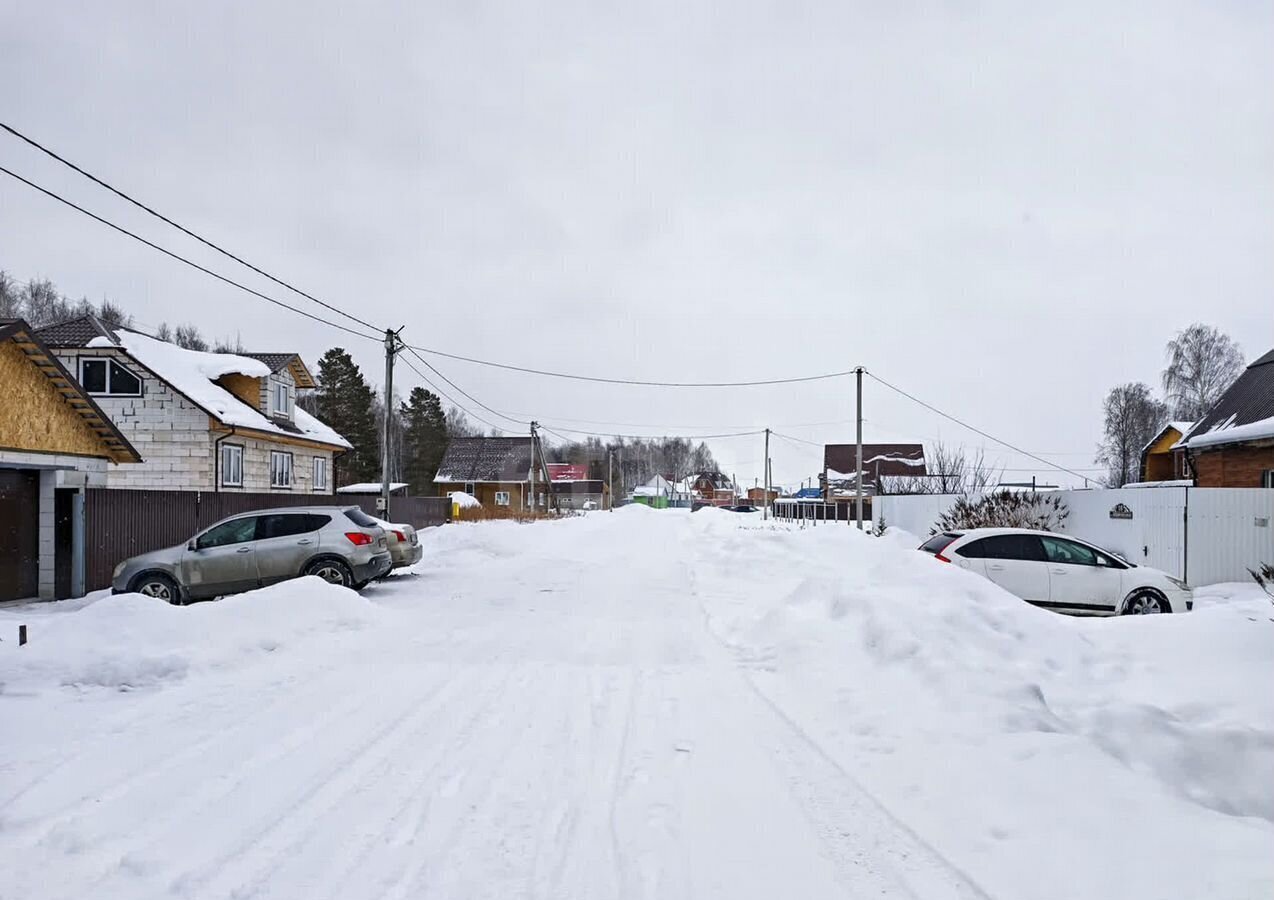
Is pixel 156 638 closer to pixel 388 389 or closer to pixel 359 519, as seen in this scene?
pixel 359 519

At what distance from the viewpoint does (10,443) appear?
595 inches

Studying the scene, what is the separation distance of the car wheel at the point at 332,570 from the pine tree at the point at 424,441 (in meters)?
69.3

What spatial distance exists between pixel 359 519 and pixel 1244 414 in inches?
895

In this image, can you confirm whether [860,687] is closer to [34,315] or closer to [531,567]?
[531,567]

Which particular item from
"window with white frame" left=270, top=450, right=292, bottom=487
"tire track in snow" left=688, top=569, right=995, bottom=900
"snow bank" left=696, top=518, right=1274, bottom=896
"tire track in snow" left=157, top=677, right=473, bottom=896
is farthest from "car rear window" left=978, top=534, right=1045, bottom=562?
"window with white frame" left=270, top=450, right=292, bottom=487

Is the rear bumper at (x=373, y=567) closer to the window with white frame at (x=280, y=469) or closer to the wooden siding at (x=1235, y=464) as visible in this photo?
the window with white frame at (x=280, y=469)

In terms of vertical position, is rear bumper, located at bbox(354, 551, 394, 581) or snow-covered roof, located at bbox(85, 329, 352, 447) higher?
snow-covered roof, located at bbox(85, 329, 352, 447)

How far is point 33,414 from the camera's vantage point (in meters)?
15.7

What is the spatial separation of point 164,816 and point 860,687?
5.60 metres

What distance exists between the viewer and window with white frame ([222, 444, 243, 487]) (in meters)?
29.8

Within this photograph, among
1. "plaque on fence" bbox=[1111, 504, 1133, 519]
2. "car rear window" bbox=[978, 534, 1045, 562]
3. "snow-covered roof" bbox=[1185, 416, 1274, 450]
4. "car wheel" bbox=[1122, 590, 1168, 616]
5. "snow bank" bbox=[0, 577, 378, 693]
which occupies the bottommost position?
"car wheel" bbox=[1122, 590, 1168, 616]

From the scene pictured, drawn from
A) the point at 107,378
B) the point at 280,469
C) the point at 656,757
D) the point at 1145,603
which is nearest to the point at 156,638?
the point at 656,757

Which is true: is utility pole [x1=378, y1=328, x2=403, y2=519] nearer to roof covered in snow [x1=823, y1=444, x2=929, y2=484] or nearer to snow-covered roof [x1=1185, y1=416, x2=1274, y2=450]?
snow-covered roof [x1=1185, y1=416, x2=1274, y2=450]

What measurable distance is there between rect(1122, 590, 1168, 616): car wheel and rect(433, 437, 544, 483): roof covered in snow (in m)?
62.9
